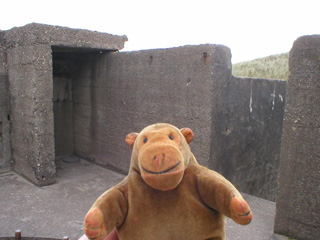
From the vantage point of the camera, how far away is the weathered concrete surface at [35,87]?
471cm

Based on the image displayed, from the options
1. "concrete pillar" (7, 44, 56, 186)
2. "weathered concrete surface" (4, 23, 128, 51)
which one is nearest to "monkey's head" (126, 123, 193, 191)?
"concrete pillar" (7, 44, 56, 186)

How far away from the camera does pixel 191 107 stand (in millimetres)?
4227

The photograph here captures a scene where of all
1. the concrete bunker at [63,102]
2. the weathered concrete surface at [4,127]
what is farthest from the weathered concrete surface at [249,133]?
the weathered concrete surface at [4,127]

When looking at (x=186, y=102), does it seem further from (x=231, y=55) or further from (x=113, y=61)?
(x=113, y=61)

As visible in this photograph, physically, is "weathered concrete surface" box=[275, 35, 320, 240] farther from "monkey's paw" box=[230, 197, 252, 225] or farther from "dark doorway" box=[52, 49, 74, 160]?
"dark doorway" box=[52, 49, 74, 160]

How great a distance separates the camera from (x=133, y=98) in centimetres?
525

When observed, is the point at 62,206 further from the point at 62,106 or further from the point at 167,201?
the point at 62,106

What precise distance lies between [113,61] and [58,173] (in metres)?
2.33

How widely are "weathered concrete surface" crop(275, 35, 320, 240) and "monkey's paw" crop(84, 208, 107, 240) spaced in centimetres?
228

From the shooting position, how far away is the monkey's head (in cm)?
158

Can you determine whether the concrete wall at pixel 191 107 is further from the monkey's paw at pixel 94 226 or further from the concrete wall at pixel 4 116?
the monkey's paw at pixel 94 226

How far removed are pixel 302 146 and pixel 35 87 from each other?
380 cm

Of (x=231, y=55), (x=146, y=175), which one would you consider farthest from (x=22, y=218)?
(x=231, y=55)

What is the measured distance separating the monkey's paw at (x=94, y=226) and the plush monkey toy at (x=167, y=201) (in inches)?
0.9
